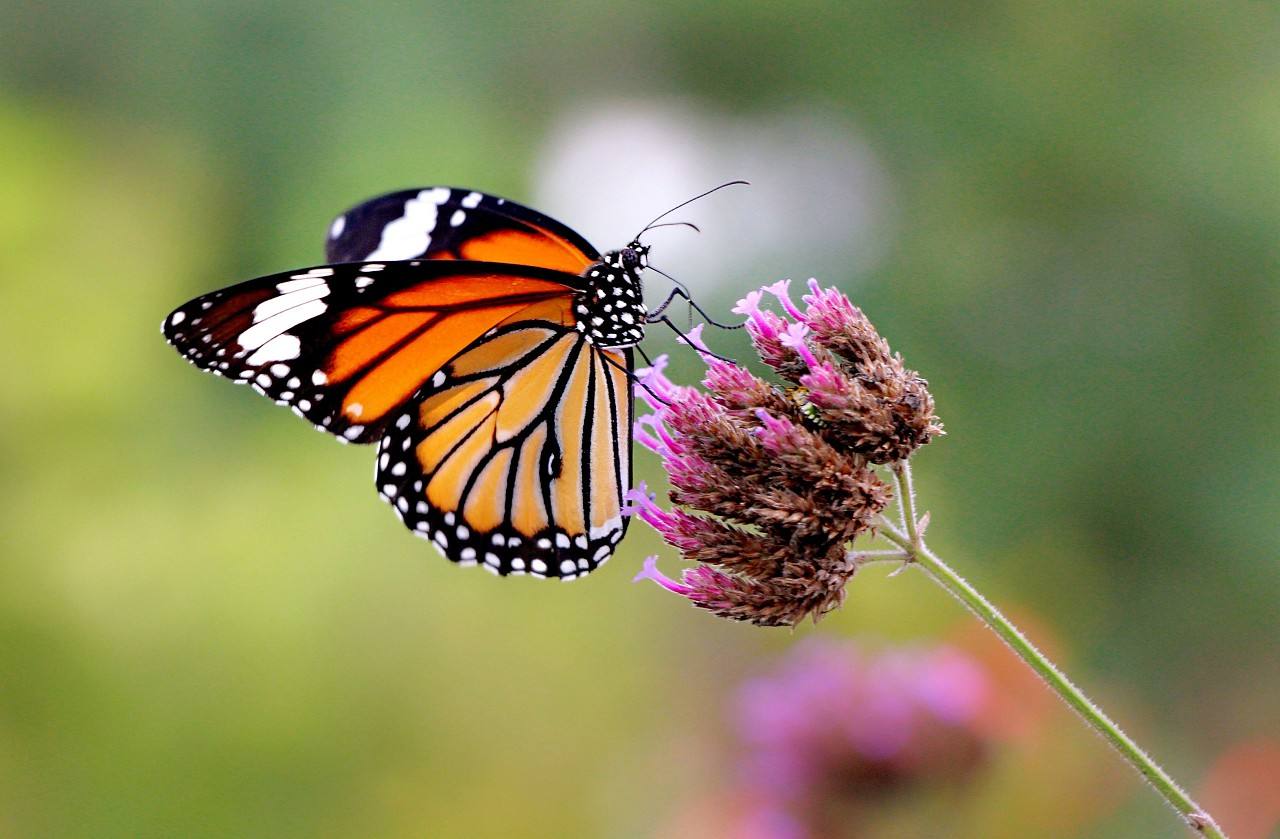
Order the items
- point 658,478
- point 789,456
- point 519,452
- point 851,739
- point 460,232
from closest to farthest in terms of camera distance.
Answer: point 789,456
point 460,232
point 519,452
point 851,739
point 658,478

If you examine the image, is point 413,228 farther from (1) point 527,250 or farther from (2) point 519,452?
(2) point 519,452

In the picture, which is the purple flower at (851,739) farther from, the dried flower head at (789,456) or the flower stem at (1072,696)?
the flower stem at (1072,696)

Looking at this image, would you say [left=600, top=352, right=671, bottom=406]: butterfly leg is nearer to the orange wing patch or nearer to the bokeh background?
the orange wing patch

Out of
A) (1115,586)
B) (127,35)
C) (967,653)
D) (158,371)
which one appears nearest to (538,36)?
(127,35)

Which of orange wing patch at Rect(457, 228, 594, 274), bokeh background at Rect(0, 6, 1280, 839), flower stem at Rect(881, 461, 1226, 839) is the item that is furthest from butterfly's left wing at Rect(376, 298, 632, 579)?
bokeh background at Rect(0, 6, 1280, 839)

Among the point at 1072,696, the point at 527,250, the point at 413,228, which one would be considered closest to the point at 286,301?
the point at 413,228

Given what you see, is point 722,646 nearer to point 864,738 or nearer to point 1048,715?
point 1048,715

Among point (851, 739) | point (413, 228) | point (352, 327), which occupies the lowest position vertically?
point (851, 739)

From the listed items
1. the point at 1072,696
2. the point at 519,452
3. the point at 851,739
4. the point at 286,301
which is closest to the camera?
the point at 1072,696
